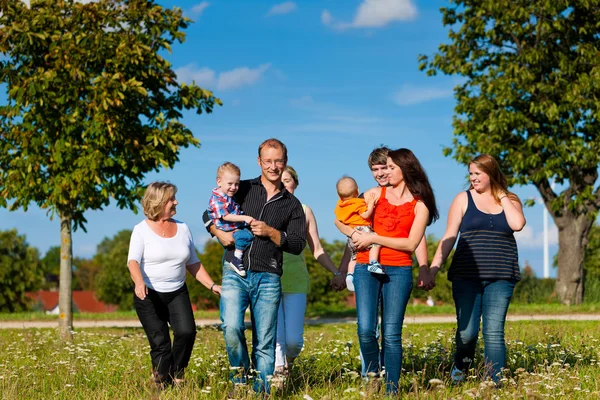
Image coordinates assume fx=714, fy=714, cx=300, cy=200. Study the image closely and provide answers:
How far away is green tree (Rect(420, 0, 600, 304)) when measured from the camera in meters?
20.8

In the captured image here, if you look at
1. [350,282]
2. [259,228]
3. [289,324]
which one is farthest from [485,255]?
[259,228]

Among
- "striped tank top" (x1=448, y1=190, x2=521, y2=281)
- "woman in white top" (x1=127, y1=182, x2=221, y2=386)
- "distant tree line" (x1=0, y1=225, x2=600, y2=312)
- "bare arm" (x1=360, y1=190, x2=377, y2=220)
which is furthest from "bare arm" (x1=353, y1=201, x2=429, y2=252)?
"distant tree line" (x1=0, y1=225, x2=600, y2=312)

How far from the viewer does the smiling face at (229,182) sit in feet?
18.6

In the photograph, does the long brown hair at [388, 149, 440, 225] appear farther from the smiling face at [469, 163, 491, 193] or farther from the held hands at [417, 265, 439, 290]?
the smiling face at [469, 163, 491, 193]

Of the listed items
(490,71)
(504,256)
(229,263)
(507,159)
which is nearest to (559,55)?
(490,71)

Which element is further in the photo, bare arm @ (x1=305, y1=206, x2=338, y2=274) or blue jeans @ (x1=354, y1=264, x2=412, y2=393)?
bare arm @ (x1=305, y1=206, x2=338, y2=274)

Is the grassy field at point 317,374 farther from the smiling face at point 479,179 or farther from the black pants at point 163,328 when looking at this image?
the smiling face at point 479,179

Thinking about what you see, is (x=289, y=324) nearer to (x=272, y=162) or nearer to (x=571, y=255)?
(x=272, y=162)

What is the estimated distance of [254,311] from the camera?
5832 mm

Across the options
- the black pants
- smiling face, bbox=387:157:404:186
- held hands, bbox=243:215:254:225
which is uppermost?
smiling face, bbox=387:157:404:186

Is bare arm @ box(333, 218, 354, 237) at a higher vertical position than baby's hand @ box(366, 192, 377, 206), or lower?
lower

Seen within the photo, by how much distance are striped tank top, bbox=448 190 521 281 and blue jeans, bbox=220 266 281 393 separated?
1.73 metres

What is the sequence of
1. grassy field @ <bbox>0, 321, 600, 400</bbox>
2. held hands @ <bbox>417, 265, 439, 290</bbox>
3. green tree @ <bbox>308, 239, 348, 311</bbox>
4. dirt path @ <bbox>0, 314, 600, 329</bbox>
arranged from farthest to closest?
green tree @ <bbox>308, 239, 348, 311</bbox> → dirt path @ <bbox>0, 314, 600, 329</bbox> → held hands @ <bbox>417, 265, 439, 290</bbox> → grassy field @ <bbox>0, 321, 600, 400</bbox>

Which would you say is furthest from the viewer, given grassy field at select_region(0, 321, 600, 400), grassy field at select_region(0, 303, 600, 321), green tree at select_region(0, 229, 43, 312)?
green tree at select_region(0, 229, 43, 312)
